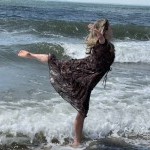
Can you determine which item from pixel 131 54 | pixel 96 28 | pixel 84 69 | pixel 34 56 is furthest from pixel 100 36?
pixel 131 54

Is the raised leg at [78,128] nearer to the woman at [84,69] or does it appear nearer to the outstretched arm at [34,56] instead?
the woman at [84,69]

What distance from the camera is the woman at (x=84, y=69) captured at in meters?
5.67

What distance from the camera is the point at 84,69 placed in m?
5.80

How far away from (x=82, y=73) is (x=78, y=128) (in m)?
0.76

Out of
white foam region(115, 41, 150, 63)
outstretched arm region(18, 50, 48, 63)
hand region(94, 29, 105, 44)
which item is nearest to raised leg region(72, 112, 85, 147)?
outstretched arm region(18, 50, 48, 63)

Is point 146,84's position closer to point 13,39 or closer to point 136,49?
point 136,49

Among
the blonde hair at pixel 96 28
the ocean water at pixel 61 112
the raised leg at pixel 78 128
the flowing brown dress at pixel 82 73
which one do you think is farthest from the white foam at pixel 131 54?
the blonde hair at pixel 96 28

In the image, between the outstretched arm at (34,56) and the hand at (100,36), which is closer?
the hand at (100,36)

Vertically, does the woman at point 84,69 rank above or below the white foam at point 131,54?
above

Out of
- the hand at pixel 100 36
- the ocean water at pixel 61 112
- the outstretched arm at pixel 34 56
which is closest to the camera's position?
the hand at pixel 100 36

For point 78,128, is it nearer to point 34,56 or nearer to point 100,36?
point 34,56

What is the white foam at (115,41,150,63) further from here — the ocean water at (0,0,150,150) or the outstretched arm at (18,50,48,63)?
the outstretched arm at (18,50,48,63)

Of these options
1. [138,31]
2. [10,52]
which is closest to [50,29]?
[138,31]

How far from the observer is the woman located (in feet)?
18.6
